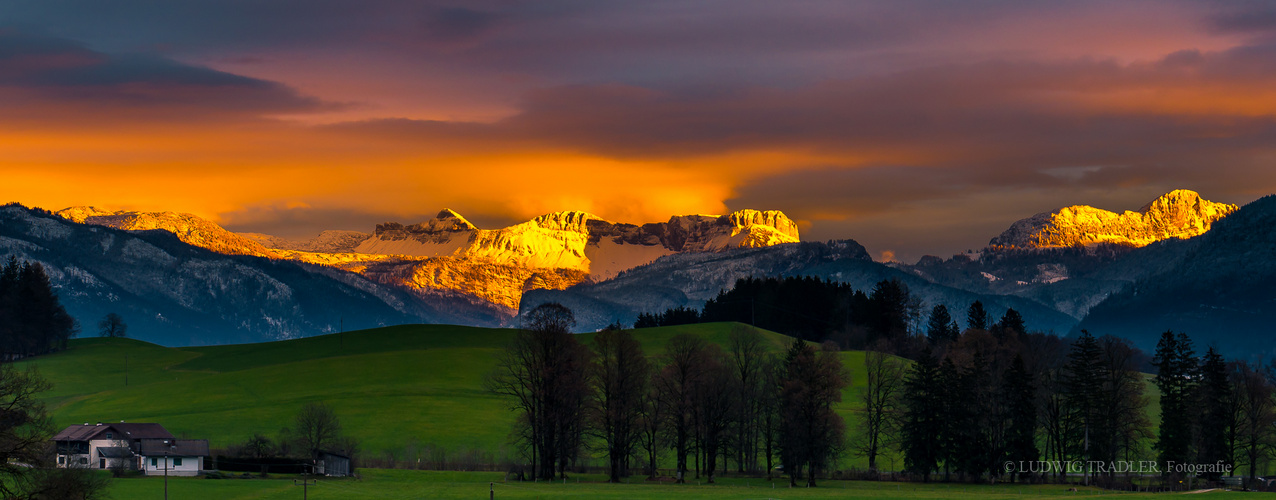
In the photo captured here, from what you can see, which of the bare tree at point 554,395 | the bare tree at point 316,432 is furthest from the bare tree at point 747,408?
the bare tree at point 316,432

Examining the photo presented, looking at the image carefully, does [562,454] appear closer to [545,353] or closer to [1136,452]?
[545,353]

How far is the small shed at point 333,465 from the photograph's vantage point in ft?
363

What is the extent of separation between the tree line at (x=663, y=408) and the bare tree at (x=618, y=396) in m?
0.11

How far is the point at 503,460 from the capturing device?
12562 centimetres

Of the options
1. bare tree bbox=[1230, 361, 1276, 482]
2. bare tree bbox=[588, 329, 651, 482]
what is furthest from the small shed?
bare tree bbox=[1230, 361, 1276, 482]

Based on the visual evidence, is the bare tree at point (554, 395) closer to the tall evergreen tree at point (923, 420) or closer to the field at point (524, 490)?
the field at point (524, 490)

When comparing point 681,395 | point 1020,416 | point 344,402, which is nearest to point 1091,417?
point 1020,416

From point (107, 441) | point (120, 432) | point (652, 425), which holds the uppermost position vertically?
point (652, 425)

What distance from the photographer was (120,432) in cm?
12488

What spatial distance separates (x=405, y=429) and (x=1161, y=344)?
85.8m

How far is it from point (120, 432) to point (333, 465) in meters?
28.8

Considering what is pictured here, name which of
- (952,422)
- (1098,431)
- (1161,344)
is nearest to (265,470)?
(952,422)

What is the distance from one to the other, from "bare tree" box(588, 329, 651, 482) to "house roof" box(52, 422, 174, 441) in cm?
4579

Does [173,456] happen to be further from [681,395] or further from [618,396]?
[681,395]
